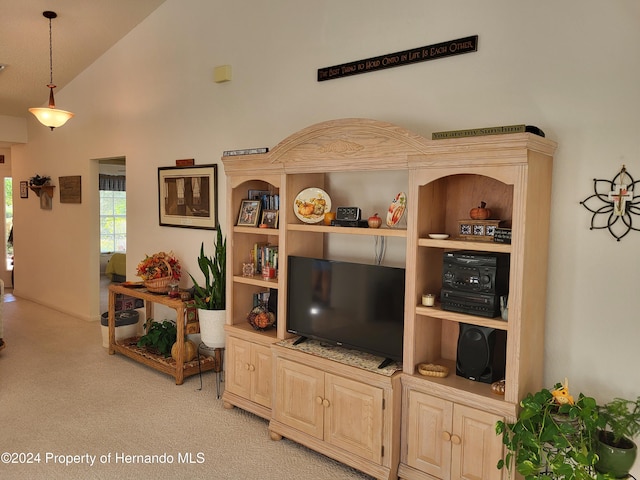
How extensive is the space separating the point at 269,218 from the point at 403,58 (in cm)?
138

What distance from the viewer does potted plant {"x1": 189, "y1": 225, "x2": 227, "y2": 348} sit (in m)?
3.82

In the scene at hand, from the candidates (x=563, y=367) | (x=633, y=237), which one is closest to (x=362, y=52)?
(x=633, y=237)

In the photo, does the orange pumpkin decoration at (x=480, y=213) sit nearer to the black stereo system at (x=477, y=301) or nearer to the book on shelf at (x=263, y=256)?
the black stereo system at (x=477, y=301)

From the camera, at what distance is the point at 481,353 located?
98.5 inches

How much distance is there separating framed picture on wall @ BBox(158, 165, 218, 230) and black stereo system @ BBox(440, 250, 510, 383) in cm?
243

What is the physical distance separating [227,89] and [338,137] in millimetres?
1728

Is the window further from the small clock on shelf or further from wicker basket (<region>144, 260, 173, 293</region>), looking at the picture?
the small clock on shelf

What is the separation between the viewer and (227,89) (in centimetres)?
415

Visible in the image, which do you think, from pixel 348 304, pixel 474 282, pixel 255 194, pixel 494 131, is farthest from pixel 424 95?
pixel 255 194

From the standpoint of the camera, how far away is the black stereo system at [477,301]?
2.38 meters

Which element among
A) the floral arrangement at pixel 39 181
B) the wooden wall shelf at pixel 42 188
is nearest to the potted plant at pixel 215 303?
the wooden wall shelf at pixel 42 188

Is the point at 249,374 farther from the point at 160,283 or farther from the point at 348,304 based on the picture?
the point at 160,283

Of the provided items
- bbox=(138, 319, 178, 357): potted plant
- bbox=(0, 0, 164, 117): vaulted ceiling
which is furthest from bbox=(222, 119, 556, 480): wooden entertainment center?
bbox=(0, 0, 164, 117): vaulted ceiling

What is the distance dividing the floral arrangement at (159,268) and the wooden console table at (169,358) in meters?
0.17
